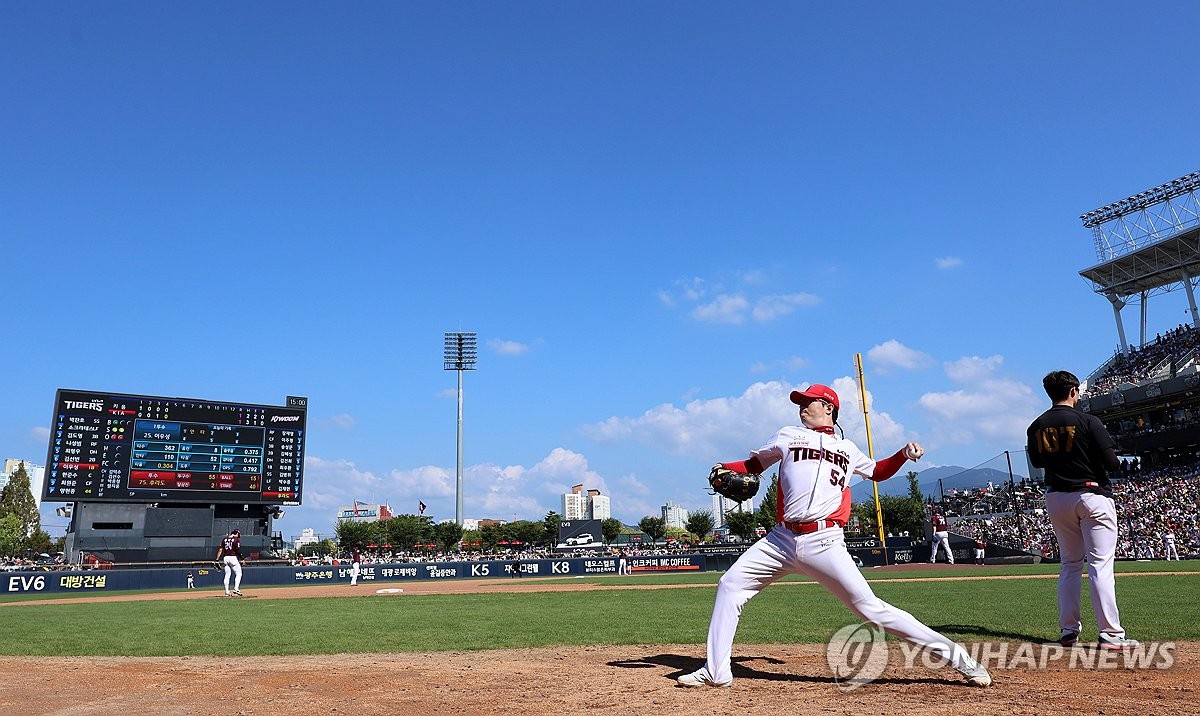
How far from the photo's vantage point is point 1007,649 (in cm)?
619

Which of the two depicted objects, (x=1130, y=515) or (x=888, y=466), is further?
(x=1130, y=515)

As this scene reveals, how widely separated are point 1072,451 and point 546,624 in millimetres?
6639

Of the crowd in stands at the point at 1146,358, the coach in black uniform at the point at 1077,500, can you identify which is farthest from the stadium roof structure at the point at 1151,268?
the coach in black uniform at the point at 1077,500

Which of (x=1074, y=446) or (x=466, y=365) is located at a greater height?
(x=466, y=365)

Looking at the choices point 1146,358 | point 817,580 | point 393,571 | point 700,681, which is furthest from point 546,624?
point 1146,358

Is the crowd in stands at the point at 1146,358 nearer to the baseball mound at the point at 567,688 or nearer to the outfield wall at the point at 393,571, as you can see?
the outfield wall at the point at 393,571

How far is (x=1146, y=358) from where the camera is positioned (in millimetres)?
48312

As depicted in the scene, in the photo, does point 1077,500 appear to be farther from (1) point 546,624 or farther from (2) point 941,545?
(2) point 941,545

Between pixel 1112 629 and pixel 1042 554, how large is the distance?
100 ft

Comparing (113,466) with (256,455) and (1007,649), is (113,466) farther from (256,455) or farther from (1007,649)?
(1007,649)

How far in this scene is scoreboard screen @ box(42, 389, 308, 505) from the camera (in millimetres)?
36312

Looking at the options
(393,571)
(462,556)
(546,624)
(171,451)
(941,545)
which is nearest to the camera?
(546,624)

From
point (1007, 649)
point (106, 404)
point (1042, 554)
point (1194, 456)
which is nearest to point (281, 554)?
point (106, 404)

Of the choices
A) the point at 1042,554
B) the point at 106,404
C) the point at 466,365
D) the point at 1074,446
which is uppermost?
the point at 466,365
